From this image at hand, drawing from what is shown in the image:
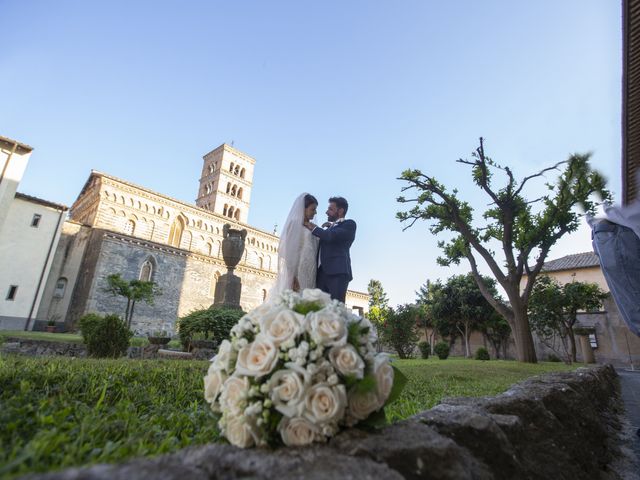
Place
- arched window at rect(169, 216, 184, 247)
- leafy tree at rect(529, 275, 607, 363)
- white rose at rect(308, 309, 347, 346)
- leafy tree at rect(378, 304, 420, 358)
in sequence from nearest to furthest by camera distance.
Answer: white rose at rect(308, 309, 347, 346) → leafy tree at rect(378, 304, 420, 358) → leafy tree at rect(529, 275, 607, 363) → arched window at rect(169, 216, 184, 247)

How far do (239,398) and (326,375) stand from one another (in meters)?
0.33

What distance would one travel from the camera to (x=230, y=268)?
11.4 m

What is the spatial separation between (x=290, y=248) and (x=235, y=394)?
3.43 metres

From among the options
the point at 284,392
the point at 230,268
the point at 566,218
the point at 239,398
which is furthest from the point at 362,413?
the point at 566,218

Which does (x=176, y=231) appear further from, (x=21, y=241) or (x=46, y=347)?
(x=46, y=347)

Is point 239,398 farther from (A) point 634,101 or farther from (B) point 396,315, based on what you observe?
(B) point 396,315

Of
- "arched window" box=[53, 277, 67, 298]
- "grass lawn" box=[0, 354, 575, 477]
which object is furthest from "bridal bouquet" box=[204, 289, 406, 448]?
"arched window" box=[53, 277, 67, 298]

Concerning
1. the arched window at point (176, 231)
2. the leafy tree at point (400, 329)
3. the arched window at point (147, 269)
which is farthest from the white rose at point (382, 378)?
the arched window at point (176, 231)

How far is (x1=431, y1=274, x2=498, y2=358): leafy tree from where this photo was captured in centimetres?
2597

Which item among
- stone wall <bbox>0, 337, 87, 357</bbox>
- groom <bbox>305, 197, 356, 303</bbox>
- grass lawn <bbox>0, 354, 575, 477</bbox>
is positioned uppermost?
groom <bbox>305, 197, 356, 303</bbox>

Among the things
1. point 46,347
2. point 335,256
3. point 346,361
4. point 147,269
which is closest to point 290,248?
point 335,256

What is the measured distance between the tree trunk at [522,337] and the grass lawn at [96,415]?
12486 millimetres

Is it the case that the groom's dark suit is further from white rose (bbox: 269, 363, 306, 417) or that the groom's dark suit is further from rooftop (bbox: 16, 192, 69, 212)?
rooftop (bbox: 16, 192, 69, 212)

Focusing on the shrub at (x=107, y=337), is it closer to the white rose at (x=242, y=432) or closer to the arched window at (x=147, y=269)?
the white rose at (x=242, y=432)
